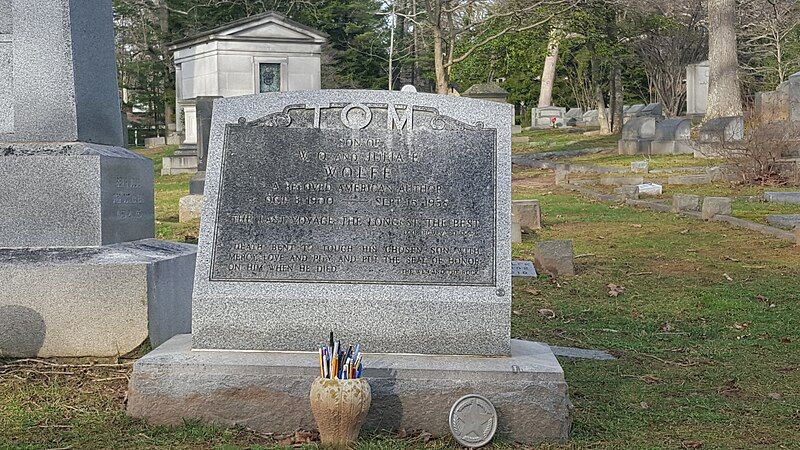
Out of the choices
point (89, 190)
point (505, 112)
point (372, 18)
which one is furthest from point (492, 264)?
point (372, 18)

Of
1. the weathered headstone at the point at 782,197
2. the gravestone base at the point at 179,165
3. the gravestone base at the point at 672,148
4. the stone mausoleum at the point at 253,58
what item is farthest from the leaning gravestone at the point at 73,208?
the stone mausoleum at the point at 253,58

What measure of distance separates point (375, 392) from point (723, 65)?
2826cm

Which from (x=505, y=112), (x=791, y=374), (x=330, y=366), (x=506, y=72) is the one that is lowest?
(x=791, y=374)

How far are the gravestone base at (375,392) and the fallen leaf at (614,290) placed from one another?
4.32 meters

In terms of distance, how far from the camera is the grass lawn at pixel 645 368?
468cm

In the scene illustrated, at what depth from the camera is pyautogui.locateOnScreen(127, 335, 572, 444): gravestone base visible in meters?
4.60

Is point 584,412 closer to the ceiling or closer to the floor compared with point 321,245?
closer to the floor

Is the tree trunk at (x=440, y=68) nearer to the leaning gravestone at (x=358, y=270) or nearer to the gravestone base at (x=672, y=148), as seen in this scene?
the gravestone base at (x=672, y=148)

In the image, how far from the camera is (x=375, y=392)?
4.61 meters

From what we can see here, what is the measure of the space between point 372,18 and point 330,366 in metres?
44.8

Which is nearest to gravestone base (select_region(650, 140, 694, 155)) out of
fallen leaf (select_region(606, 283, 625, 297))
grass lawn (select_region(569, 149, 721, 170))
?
grass lawn (select_region(569, 149, 721, 170))

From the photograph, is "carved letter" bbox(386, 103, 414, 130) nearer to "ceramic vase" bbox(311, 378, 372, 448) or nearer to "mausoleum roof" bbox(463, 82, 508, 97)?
"ceramic vase" bbox(311, 378, 372, 448)

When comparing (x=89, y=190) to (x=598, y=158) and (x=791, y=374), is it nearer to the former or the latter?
(x=791, y=374)

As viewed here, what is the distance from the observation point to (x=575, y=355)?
647 cm
